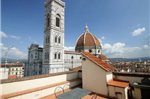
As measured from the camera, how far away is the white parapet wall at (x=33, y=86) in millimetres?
5812

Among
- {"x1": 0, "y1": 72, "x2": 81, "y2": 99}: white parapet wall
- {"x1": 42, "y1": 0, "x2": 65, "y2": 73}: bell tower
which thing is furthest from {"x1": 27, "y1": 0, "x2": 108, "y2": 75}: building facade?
{"x1": 0, "y1": 72, "x2": 81, "y2": 99}: white parapet wall

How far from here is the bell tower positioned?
30938 millimetres

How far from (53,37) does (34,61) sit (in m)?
12.5

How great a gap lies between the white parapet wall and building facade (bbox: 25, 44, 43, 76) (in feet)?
91.7

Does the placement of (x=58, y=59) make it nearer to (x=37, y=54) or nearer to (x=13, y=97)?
(x=37, y=54)

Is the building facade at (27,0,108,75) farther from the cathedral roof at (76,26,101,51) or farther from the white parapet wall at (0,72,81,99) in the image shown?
the white parapet wall at (0,72,81,99)

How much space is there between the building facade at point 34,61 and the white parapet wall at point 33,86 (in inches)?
1100

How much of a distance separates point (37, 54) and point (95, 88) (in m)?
33.2

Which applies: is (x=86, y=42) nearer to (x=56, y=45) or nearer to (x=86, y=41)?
(x=86, y=41)

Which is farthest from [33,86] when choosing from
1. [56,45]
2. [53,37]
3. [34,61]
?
[34,61]

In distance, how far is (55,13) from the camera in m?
33.3

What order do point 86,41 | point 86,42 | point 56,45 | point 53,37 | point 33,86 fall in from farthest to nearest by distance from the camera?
point 86,41 < point 86,42 < point 56,45 < point 53,37 < point 33,86

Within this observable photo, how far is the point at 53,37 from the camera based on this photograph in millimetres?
31922

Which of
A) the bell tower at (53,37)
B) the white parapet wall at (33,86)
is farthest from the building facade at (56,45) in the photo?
the white parapet wall at (33,86)
